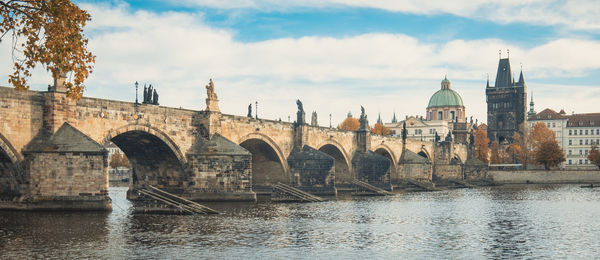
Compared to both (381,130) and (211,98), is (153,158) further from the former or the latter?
(381,130)

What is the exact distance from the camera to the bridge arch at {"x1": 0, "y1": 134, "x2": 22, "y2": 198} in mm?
29000

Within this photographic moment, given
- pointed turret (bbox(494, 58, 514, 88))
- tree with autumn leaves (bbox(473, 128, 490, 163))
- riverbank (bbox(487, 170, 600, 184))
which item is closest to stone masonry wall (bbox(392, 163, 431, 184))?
riverbank (bbox(487, 170, 600, 184))

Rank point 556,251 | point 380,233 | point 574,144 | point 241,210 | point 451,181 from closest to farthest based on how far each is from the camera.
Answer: point 556,251, point 380,233, point 241,210, point 451,181, point 574,144

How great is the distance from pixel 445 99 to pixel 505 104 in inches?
644

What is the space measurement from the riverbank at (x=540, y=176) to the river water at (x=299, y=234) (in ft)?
184

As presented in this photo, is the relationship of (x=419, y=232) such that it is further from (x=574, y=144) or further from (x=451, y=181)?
(x=574, y=144)

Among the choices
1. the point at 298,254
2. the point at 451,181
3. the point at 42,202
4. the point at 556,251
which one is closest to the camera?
the point at 298,254

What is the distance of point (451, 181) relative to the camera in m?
82.7

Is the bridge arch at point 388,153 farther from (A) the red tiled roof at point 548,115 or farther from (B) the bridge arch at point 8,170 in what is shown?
(A) the red tiled roof at point 548,115

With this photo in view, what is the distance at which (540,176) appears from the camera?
90938 mm

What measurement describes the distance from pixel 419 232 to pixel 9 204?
762 inches

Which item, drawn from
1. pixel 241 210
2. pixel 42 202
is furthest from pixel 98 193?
pixel 241 210

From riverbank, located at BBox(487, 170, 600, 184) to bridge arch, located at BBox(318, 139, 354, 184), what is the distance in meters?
36.2

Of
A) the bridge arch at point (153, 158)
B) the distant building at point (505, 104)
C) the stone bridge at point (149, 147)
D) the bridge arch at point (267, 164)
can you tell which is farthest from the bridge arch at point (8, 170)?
the distant building at point (505, 104)
